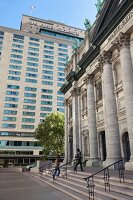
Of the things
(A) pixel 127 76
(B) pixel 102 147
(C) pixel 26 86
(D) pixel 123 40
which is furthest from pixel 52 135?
(C) pixel 26 86

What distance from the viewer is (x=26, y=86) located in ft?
227

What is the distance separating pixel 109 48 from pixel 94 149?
10.3 m

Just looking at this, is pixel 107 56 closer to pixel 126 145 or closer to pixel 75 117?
pixel 126 145

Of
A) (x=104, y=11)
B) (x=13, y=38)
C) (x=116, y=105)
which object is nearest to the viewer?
(x=116, y=105)

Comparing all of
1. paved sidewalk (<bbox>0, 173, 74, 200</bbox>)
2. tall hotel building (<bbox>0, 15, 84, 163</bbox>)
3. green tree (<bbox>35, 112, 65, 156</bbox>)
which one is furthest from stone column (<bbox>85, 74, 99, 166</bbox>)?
tall hotel building (<bbox>0, 15, 84, 163</bbox>)

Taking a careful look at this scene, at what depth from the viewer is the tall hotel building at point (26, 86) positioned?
2461 inches

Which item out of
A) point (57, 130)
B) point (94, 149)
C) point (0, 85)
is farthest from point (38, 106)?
point (94, 149)

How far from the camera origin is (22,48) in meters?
73.1

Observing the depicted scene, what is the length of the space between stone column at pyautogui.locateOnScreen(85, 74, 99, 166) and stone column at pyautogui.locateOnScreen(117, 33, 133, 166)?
690 cm

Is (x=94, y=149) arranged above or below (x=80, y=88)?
below

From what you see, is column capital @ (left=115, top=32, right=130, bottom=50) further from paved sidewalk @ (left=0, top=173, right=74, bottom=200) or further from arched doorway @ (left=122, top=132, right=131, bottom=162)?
paved sidewalk @ (left=0, top=173, right=74, bottom=200)

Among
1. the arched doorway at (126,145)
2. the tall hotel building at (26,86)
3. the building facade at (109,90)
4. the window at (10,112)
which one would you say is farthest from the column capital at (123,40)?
the window at (10,112)

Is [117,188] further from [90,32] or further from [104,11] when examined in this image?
[90,32]

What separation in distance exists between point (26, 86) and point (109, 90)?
5498cm
